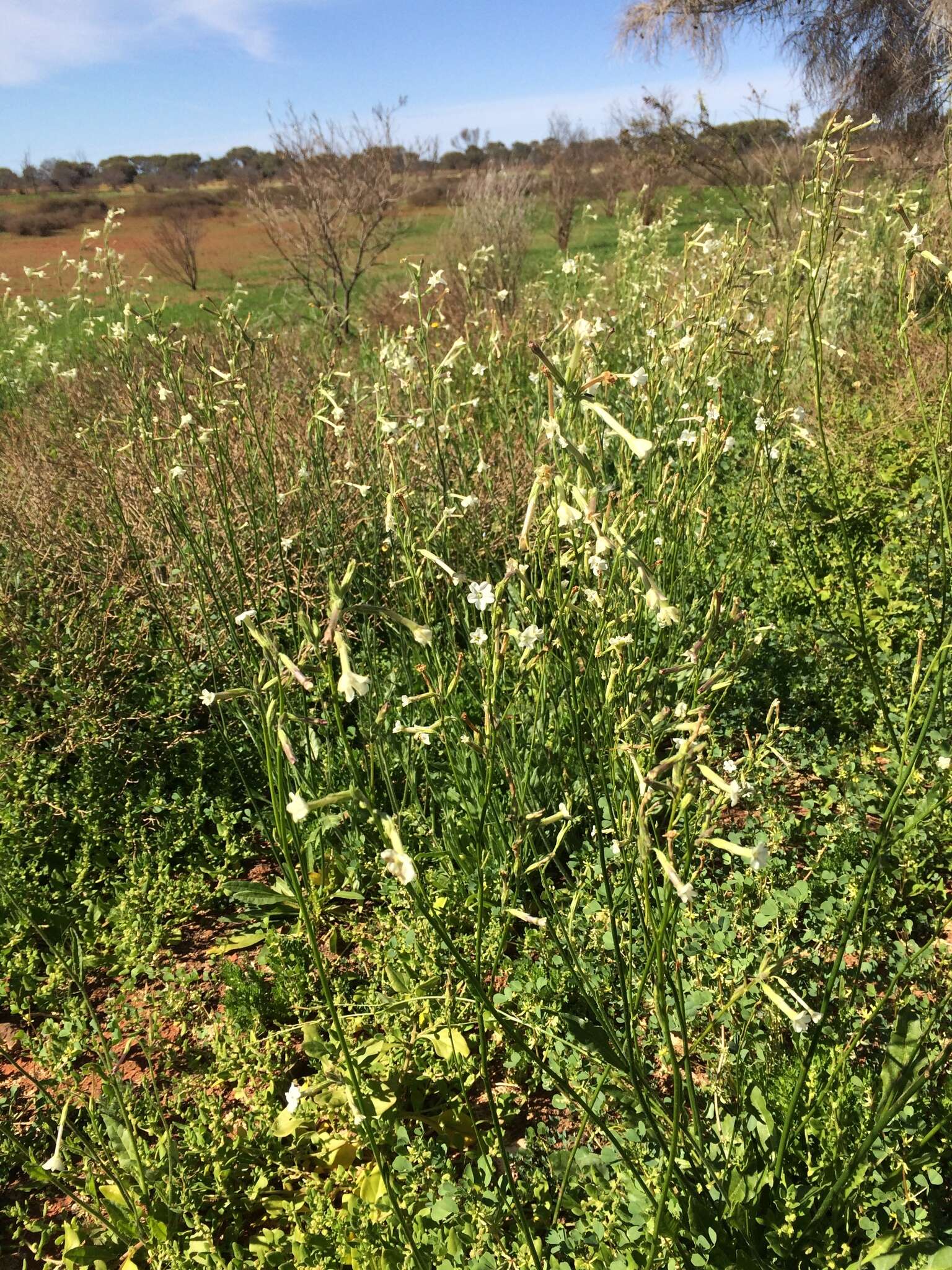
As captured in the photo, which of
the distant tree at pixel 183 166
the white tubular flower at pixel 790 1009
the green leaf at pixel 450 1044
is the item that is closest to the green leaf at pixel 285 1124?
the green leaf at pixel 450 1044

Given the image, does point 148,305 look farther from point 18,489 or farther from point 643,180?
point 643,180

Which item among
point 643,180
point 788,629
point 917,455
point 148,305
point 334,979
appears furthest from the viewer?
point 643,180

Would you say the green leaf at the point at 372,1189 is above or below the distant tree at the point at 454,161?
below

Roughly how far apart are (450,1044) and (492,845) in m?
0.58

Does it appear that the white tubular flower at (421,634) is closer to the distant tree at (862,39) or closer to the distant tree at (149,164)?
the distant tree at (862,39)

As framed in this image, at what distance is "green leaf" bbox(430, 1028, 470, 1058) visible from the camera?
195 centimetres

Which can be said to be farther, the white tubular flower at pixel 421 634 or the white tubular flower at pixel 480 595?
the white tubular flower at pixel 480 595

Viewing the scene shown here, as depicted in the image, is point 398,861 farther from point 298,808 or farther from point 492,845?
point 492,845

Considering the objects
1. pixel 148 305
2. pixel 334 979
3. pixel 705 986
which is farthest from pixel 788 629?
pixel 148 305

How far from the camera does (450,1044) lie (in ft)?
6.50

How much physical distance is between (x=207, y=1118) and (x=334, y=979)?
0.44 meters

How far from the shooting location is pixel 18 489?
4.45 metres

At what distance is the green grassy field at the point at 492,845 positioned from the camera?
4.74ft

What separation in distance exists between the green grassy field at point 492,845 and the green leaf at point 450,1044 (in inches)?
0.8
